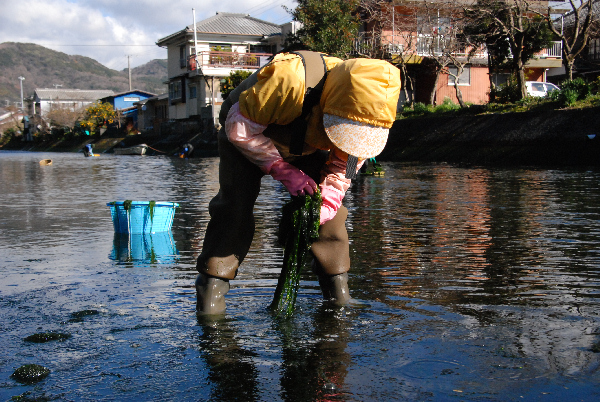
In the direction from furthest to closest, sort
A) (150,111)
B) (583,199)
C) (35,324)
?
(150,111) → (583,199) → (35,324)

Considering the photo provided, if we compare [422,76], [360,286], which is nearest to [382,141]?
[360,286]

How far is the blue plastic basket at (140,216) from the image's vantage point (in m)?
7.20

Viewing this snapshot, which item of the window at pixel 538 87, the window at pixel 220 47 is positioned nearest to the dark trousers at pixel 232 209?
the window at pixel 538 87

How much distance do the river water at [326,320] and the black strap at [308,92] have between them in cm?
102

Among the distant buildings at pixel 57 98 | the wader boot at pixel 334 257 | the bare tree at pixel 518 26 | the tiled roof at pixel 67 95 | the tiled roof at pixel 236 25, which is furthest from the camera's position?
the tiled roof at pixel 67 95

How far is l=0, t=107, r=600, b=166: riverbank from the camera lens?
20156mm

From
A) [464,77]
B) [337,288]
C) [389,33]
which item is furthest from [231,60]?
[337,288]

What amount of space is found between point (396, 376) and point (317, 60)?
166 cm

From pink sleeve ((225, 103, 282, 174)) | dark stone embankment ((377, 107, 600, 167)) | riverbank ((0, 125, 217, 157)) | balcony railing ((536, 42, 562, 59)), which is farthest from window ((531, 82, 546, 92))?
pink sleeve ((225, 103, 282, 174))

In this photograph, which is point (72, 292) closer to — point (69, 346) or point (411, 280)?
point (69, 346)

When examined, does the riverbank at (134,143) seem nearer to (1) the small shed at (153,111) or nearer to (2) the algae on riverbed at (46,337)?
(1) the small shed at (153,111)

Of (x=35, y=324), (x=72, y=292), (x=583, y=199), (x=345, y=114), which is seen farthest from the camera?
(x=583, y=199)

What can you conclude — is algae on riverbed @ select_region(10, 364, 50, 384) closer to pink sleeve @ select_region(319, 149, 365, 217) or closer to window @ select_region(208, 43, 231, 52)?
pink sleeve @ select_region(319, 149, 365, 217)

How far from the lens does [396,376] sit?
2924 mm
